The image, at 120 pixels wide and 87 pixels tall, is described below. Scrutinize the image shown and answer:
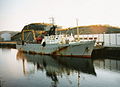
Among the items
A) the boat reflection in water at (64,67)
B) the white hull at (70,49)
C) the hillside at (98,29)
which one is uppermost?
the hillside at (98,29)

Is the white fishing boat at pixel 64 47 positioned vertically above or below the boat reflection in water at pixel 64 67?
above

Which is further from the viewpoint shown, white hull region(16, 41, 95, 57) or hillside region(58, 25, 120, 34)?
hillside region(58, 25, 120, 34)

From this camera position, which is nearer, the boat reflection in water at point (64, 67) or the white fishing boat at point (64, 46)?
the boat reflection in water at point (64, 67)

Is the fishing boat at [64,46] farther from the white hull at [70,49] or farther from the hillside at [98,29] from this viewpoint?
the hillside at [98,29]

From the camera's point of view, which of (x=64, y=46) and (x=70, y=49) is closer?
(x=70, y=49)

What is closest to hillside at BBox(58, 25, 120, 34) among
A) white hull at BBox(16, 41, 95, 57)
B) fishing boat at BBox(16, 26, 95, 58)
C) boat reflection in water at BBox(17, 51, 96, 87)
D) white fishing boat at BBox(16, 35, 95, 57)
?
fishing boat at BBox(16, 26, 95, 58)

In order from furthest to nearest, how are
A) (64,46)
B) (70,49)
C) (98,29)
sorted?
(98,29)
(64,46)
(70,49)

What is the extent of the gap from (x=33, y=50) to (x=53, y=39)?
25.0ft

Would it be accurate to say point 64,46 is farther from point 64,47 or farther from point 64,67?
point 64,67

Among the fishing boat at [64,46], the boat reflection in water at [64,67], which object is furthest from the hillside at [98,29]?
the boat reflection in water at [64,67]

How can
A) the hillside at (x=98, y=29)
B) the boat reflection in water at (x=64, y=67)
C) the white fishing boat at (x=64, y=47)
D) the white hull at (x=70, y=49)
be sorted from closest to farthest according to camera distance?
the boat reflection in water at (x=64, y=67)
the white hull at (x=70, y=49)
the white fishing boat at (x=64, y=47)
the hillside at (x=98, y=29)

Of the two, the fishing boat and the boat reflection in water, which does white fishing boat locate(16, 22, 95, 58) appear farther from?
the boat reflection in water

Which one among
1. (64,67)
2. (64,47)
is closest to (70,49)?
(64,47)

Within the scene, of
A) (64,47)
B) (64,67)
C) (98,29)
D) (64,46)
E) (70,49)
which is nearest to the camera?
(64,67)
